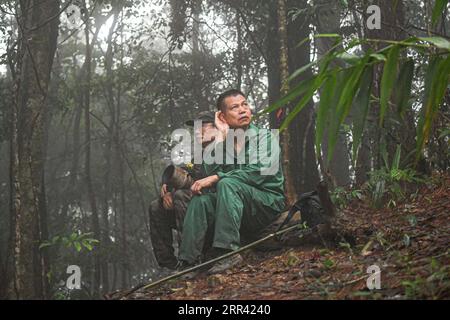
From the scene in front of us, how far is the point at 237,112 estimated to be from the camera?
15.0ft

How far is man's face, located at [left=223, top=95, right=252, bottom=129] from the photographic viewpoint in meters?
4.58

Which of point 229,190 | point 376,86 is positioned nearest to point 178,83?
point 376,86

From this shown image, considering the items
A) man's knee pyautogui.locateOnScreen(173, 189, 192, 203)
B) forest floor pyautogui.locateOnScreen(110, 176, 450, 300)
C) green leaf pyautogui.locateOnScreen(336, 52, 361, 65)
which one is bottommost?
forest floor pyautogui.locateOnScreen(110, 176, 450, 300)

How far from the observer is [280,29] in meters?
5.66

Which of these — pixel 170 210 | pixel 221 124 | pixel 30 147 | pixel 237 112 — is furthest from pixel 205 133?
pixel 30 147

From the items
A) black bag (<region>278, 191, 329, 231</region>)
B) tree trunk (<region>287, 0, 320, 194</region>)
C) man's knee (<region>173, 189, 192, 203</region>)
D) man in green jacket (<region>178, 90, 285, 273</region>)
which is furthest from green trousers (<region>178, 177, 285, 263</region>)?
tree trunk (<region>287, 0, 320, 194</region>)

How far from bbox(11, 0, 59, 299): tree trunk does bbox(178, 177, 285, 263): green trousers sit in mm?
1213

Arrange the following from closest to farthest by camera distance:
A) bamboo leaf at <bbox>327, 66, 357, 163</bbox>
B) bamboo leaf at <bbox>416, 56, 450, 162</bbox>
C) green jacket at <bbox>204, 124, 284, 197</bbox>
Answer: bamboo leaf at <bbox>416, 56, 450, 162</bbox> → bamboo leaf at <bbox>327, 66, 357, 163</bbox> → green jacket at <bbox>204, 124, 284, 197</bbox>

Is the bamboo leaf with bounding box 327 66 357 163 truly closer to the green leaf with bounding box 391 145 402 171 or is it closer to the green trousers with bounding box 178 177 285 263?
the green trousers with bounding box 178 177 285 263

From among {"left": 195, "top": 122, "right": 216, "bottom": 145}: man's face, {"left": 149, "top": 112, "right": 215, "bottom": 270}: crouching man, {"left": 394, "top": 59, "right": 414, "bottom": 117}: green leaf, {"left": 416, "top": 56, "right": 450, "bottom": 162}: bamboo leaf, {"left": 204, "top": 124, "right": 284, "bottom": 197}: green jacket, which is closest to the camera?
{"left": 416, "top": 56, "right": 450, "bottom": 162}: bamboo leaf

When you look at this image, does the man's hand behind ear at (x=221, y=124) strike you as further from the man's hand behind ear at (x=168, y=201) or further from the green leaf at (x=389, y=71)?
the green leaf at (x=389, y=71)

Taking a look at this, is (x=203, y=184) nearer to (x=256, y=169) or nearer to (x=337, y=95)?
(x=256, y=169)

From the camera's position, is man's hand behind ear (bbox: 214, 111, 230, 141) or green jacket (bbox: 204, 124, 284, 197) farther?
man's hand behind ear (bbox: 214, 111, 230, 141)
